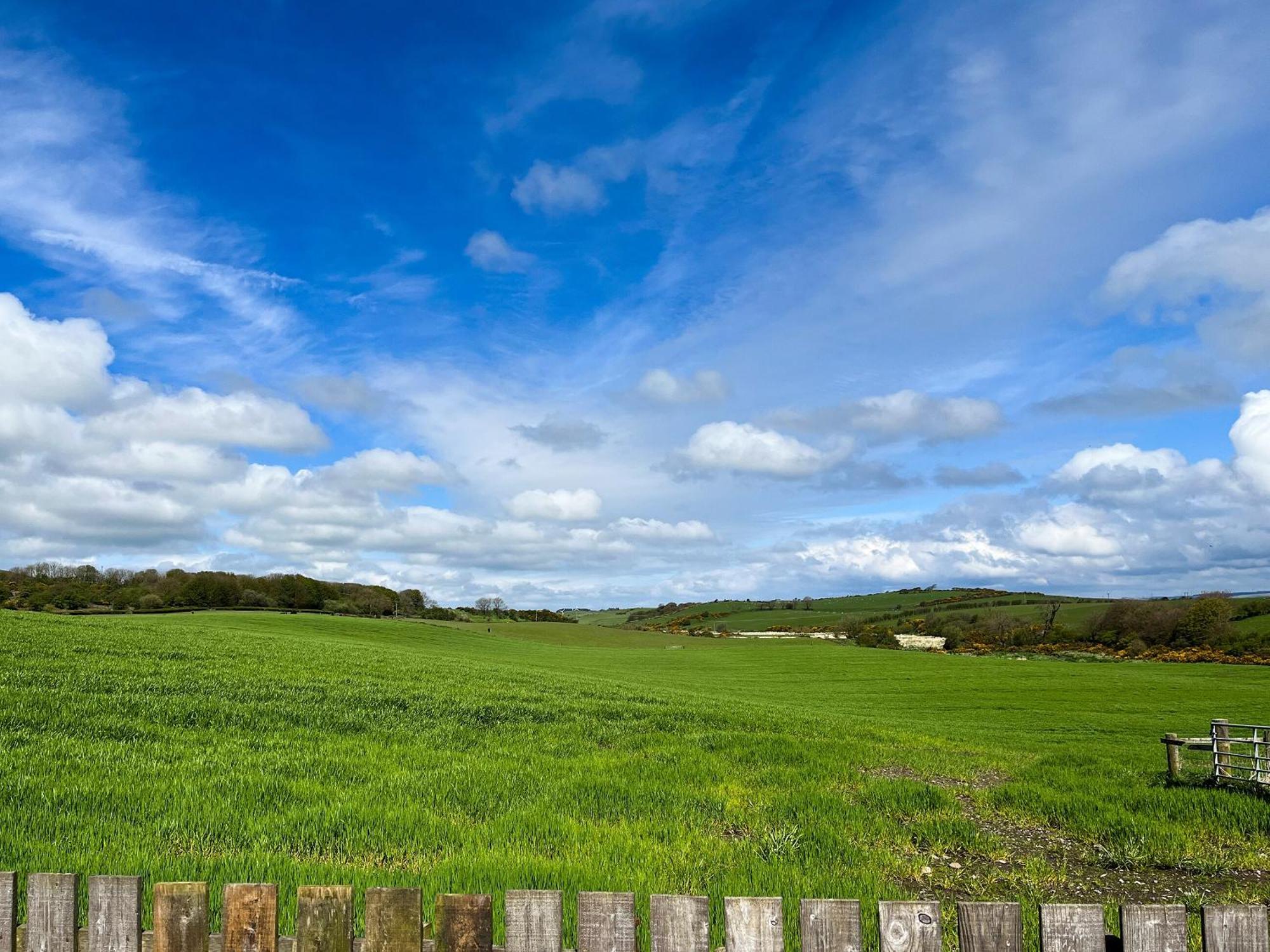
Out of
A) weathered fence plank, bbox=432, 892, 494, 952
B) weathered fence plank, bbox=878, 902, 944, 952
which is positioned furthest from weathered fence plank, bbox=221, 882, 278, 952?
weathered fence plank, bbox=878, 902, 944, 952

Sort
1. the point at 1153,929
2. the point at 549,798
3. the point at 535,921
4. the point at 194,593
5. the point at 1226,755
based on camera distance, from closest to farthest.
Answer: the point at 1153,929
the point at 535,921
the point at 549,798
the point at 1226,755
the point at 194,593

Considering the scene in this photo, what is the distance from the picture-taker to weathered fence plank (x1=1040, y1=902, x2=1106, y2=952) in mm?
3309

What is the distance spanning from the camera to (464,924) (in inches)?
134

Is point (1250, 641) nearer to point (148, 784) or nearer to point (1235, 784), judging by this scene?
point (1235, 784)

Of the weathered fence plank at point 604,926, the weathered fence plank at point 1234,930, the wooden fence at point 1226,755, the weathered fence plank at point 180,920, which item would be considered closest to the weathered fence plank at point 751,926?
the weathered fence plank at point 604,926

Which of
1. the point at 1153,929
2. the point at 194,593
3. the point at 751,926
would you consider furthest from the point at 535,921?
the point at 194,593

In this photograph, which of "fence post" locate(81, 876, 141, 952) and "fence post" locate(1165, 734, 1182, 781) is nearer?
"fence post" locate(81, 876, 141, 952)

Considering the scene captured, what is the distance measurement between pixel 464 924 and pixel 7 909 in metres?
2.13

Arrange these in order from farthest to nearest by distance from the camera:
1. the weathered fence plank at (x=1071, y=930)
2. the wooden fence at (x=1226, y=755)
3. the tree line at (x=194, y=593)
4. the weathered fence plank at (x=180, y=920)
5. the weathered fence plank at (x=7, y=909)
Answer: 1. the tree line at (x=194, y=593)
2. the wooden fence at (x=1226, y=755)
3. the weathered fence plank at (x=7, y=909)
4. the weathered fence plank at (x=180, y=920)
5. the weathered fence plank at (x=1071, y=930)

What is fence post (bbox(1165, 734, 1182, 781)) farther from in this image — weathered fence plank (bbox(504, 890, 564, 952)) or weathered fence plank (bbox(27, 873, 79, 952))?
weathered fence plank (bbox(27, 873, 79, 952))

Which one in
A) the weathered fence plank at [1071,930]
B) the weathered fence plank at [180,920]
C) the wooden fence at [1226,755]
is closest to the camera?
the weathered fence plank at [1071,930]

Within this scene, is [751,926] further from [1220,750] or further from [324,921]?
[1220,750]

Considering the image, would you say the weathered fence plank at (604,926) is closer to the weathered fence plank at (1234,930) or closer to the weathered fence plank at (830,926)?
the weathered fence plank at (830,926)

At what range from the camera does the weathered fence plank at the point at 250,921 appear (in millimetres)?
3521
